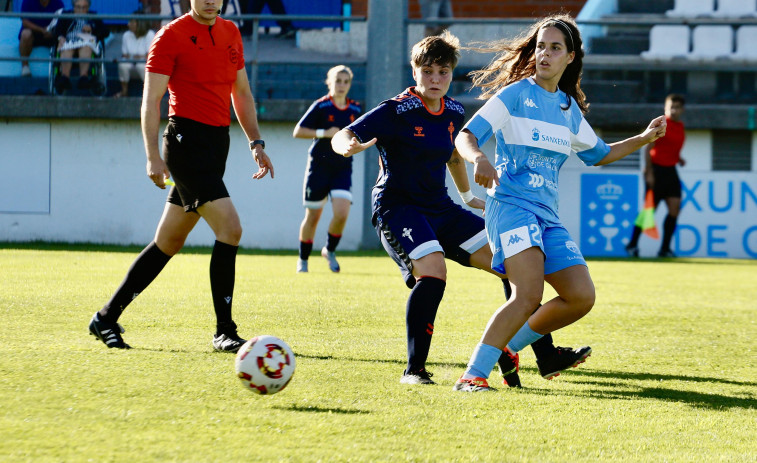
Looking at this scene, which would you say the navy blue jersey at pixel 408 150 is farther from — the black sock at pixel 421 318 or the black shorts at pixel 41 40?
the black shorts at pixel 41 40

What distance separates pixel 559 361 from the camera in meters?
5.23

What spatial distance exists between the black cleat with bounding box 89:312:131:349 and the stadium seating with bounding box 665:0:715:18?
55.9 feet

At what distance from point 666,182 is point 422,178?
475 inches

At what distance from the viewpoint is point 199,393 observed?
4.50 m

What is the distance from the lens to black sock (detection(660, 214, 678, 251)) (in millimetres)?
16766

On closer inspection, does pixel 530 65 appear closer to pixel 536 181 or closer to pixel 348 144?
pixel 536 181

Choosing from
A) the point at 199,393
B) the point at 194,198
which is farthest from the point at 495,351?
the point at 194,198

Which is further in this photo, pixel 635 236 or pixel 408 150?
pixel 635 236

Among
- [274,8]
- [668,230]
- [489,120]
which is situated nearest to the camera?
[489,120]

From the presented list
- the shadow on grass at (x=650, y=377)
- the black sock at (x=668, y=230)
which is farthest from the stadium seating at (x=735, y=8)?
the shadow on grass at (x=650, y=377)

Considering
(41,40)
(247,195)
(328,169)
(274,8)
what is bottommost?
(247,195)

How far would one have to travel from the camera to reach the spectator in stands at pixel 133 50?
18.4 meters

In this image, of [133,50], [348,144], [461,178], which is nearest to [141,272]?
[348,144]

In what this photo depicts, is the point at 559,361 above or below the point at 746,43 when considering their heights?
below
